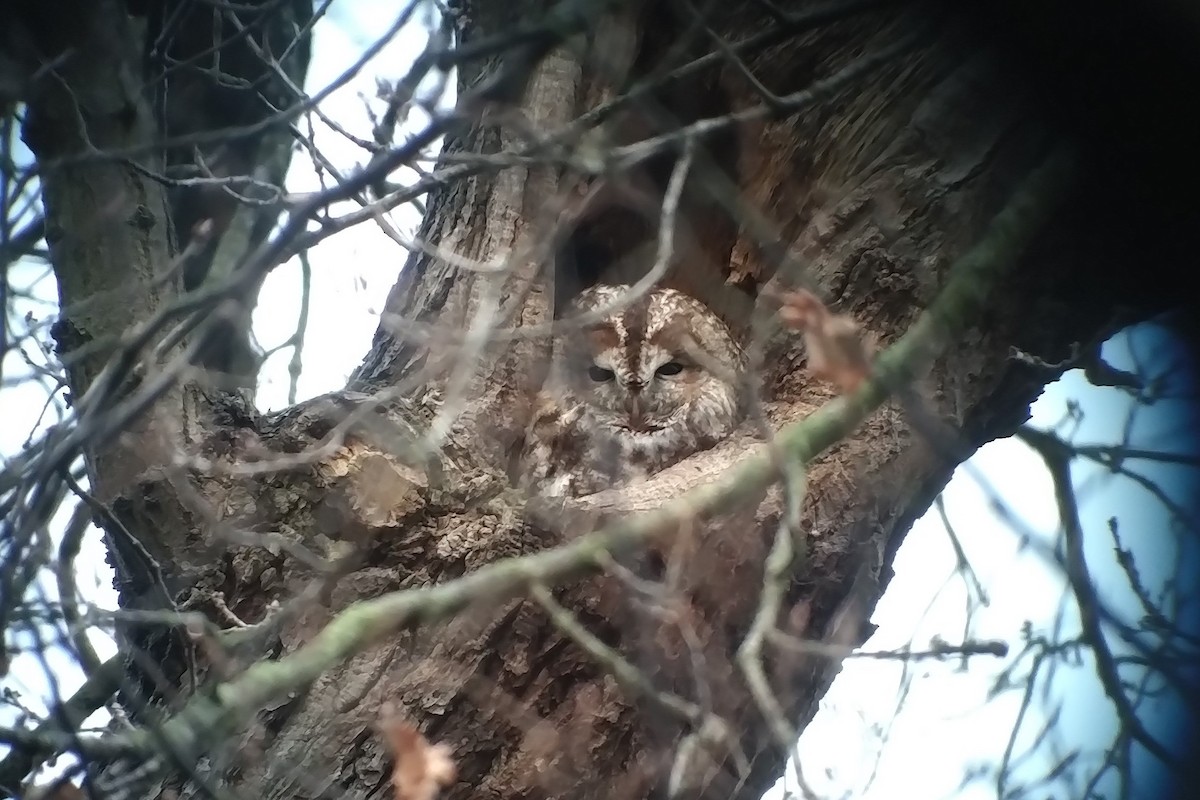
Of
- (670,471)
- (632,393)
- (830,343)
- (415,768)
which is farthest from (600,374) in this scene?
(415,768)

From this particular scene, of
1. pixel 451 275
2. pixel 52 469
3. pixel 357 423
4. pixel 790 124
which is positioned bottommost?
pixel 52 469

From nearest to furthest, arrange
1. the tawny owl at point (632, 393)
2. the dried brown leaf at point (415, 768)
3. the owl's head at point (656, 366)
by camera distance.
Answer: the dried brown leaf at point (415, 768) → the tawny owl at point (632, 393) → the owl's head at point (656, 366)

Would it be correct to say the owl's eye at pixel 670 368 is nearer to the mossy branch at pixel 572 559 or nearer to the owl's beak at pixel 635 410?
the owl's beak at pixel 635 410

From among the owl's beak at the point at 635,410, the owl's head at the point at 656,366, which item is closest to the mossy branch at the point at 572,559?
the owl's head at the point at 656,366

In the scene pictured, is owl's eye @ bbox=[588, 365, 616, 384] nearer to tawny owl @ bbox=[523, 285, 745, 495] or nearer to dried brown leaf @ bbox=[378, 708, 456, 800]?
tawny owl @ bbox=[523, 285, 745, 495]

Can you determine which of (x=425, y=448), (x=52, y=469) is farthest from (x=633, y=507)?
(x=52, y=469)

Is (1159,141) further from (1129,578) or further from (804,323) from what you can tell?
(804,323)
